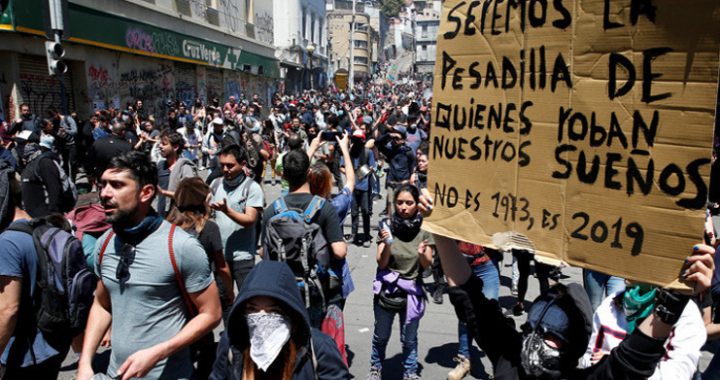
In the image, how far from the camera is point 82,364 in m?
2.86

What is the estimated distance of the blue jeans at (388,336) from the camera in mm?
4656

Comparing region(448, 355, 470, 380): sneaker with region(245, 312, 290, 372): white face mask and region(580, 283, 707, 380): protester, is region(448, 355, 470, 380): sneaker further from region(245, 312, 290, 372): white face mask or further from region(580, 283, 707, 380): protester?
region(245, 312, 290, 372): white face mask

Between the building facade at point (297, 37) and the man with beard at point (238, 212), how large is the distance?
37.7m

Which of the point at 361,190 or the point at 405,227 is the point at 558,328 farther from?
the point at 361,190

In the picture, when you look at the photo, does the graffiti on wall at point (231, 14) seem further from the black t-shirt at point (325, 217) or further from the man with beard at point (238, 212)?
the black t-shirt at point (325, 217)

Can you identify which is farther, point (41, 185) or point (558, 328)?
point (41, 185)

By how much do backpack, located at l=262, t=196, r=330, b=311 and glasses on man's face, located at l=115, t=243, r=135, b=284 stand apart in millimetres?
1178

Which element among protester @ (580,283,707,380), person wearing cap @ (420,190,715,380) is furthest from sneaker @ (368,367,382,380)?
person wearing cap @ (420,190,715,380)

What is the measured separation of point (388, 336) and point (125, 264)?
246 centimetres

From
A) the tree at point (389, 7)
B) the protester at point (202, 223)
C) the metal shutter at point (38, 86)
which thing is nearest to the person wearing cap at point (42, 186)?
the protester at point (202, 223)

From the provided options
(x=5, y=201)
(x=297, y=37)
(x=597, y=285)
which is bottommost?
(x=597, y=285)

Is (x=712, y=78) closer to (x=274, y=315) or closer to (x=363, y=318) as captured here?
(x=274, y=315)

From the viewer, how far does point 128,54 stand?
68.7ft

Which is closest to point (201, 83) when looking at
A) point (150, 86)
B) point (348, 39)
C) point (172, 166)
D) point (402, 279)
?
point (150, 86)
